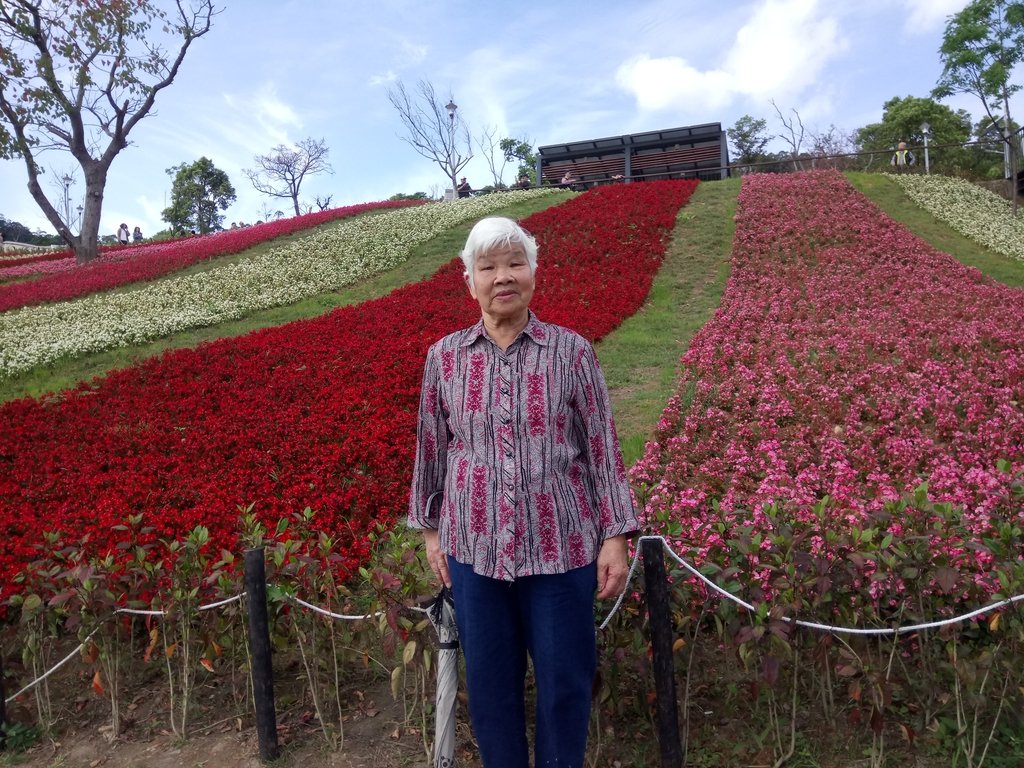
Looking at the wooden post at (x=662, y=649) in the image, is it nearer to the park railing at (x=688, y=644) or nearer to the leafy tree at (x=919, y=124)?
the park railing at (x=688, y=644)

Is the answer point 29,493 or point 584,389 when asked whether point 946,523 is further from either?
point 29,493

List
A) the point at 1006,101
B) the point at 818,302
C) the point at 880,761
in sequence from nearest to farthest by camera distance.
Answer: the point at 880,761 < the point at 818,302 < the point at 1006,101

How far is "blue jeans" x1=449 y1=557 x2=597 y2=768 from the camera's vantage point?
217 centimetres

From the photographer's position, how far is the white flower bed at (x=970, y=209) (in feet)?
46.8

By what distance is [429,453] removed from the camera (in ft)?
8.01

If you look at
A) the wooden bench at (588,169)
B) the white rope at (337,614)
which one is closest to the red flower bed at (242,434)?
the white rope at (337,614)

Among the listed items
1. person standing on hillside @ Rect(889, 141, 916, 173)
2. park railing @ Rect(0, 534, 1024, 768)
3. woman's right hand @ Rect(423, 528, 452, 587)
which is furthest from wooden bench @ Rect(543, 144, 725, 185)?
woman's right hand @ Rect(423, 528, 452, 587)

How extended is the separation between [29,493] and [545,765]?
4.92 meters

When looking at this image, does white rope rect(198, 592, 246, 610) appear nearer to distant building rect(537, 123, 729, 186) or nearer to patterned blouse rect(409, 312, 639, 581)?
patterned blouse rect(409, 312, 639, 581)

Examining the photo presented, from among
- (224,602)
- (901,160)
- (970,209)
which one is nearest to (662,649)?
(224,602)

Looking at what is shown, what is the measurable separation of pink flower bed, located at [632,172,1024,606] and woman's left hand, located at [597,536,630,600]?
792 mm

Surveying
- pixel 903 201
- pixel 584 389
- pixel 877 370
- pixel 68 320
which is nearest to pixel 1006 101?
pixel 903 201

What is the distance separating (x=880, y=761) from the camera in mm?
2666

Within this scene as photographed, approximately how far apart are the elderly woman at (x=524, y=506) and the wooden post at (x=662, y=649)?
462mm
